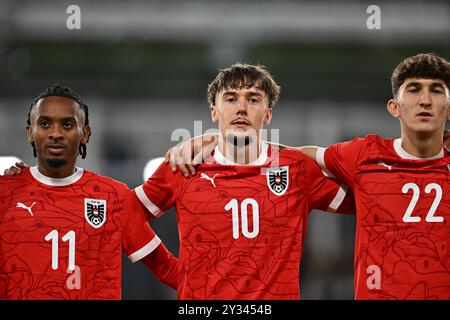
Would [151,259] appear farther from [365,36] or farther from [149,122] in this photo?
[365,36]

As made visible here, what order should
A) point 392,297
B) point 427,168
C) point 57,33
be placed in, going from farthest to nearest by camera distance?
point 57,33 → point 427,168 → point 392,297

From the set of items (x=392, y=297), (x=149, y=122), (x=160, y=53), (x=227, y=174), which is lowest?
(x=392, y=297)

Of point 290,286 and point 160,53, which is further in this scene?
point 160,53

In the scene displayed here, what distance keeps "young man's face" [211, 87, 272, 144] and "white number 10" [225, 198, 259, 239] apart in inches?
10.7

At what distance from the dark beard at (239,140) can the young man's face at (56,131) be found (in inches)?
23.9

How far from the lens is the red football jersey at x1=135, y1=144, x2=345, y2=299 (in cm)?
269

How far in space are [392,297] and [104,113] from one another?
14.4 ft

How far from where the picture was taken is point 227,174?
2877 mm

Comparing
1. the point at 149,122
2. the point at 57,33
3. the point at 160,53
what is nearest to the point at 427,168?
the point at 149,122

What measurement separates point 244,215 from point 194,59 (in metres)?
4.62

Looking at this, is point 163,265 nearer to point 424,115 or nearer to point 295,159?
point 295,159

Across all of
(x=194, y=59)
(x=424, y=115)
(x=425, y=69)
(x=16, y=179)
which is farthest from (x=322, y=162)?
(x=194, y=59)

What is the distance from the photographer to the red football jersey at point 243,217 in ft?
8.83

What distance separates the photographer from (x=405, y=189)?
278 centimetres
